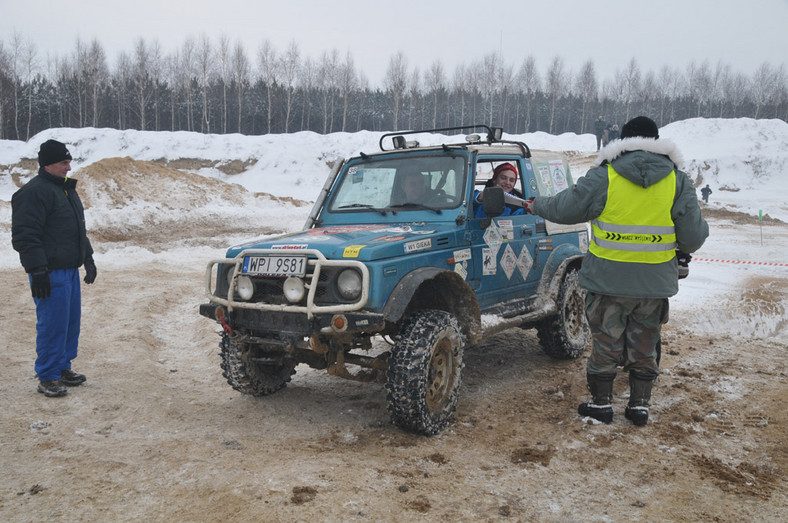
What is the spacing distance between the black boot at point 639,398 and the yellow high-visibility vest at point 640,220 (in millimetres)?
910

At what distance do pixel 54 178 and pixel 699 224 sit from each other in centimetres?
516

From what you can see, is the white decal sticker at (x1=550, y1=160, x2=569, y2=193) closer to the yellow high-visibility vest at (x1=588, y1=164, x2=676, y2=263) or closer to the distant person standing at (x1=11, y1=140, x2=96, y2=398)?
the yellow high-visibility vest at (x1=588, y1=164, x2=676, y2=263)

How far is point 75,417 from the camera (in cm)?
462

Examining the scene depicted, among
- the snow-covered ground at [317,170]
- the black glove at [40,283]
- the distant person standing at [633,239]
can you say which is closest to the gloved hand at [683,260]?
the distant person standing at [633,239]

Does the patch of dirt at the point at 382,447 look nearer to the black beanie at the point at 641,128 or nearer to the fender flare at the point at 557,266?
the fender flare at the point at 557,266

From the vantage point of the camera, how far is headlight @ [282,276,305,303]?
4.07 m

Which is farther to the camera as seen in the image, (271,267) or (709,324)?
(709,324)

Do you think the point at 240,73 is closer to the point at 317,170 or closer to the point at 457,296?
the point at 317,170

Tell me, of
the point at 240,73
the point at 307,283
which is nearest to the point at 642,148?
the point at 307,283

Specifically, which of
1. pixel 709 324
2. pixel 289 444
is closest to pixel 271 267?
pixel 289 444

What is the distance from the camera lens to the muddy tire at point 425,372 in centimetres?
405

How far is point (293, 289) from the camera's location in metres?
4.10

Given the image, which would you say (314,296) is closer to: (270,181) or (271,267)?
(271,267)

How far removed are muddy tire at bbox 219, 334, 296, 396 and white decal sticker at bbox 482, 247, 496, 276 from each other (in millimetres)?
1763
